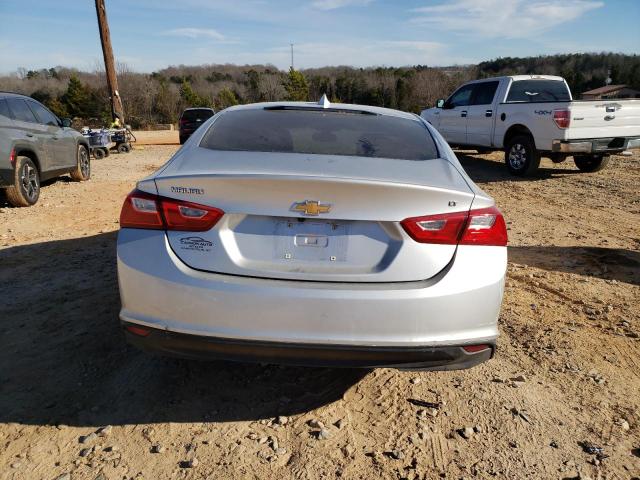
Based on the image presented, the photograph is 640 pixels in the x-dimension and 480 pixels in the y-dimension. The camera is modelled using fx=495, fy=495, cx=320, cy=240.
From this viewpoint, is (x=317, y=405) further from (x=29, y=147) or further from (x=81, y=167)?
(x=81, y=167)

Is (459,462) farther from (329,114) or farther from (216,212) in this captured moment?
(329,114)

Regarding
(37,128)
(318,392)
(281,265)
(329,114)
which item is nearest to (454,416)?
(318,392)

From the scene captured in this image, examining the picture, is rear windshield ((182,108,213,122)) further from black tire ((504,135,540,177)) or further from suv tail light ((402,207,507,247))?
suv tail light ((402,207,507,247))

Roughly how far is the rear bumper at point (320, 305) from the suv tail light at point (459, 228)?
0.05 metres

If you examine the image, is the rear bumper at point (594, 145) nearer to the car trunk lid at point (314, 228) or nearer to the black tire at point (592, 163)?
the black tire at point (592, 163)

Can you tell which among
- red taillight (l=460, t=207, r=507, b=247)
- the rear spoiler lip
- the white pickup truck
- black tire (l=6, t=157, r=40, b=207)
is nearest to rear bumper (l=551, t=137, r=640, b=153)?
the white pickup truck

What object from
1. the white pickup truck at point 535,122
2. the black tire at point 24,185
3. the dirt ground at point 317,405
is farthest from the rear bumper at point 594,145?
the black tire at point 24,185

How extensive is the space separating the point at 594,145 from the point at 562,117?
0.84m

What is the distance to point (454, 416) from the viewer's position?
263 centimetres

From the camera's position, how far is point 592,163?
10969mm

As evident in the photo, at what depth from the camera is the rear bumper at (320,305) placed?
2184mm

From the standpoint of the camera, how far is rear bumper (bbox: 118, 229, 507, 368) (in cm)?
218

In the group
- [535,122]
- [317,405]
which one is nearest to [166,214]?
[317,405]

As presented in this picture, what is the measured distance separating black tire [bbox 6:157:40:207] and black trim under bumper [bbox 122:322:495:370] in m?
6.45
